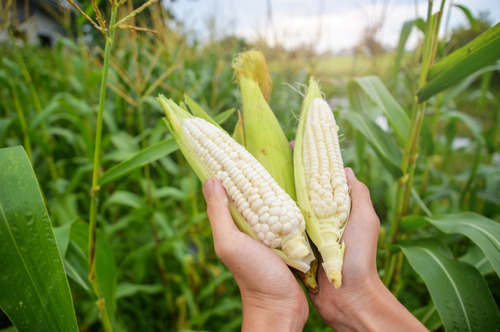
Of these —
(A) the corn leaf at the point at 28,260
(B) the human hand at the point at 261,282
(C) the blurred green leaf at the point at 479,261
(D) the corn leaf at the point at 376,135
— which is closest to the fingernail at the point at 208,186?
(B) the human hand at the point at 261,282

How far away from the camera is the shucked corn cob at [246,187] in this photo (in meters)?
0.95

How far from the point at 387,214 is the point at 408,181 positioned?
1383 millimetres

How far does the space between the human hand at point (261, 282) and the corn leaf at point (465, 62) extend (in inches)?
36.3

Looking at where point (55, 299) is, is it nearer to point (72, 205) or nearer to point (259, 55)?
point (259, 55)

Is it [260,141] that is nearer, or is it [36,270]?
[36,270]

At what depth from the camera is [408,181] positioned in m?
1.46

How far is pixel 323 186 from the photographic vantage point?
1.07 meters

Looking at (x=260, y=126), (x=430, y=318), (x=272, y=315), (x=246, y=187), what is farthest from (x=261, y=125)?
(x=430, y=318)

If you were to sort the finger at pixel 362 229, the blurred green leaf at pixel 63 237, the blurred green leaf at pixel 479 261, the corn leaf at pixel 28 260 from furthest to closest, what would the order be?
the blurred green leaf at pixel 479 261 → the blurred green leaf at pixel 63 237 → the finger at pixel 362 229 → the corn leaf at pixel 28 260

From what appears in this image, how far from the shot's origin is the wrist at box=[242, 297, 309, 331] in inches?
36.3

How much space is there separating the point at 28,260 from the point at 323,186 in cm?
95

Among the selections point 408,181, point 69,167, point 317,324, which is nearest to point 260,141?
point 408,181

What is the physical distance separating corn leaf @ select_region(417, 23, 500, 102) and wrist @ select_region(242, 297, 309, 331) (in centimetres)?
99

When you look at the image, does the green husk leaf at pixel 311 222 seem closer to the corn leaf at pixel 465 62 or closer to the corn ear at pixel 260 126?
the corn ear at pixel 260 126
